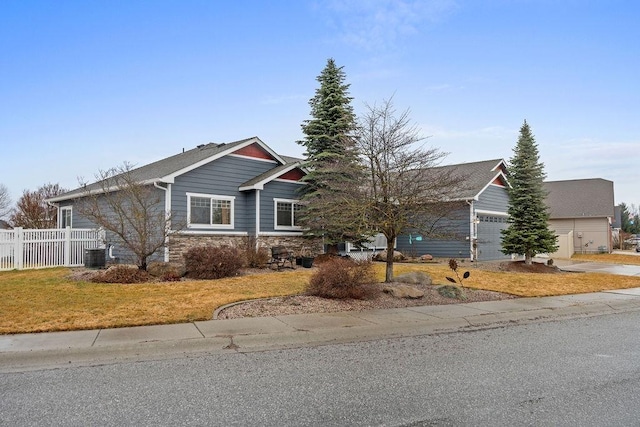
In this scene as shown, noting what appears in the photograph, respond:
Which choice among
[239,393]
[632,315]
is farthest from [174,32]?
[632,315]

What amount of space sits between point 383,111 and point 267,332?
7.15 m

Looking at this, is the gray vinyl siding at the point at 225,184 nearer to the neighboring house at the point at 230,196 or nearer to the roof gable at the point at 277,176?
the neighboring house at the point at 230,196

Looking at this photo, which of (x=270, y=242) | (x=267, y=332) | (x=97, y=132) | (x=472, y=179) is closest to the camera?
(x=267, y=332)

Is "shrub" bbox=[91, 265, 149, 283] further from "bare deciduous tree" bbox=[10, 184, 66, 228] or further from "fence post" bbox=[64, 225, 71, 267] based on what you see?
"bare deciduous tree" bbox=[10, 184, 66, 228]

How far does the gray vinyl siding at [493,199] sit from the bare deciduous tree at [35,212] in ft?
91.7

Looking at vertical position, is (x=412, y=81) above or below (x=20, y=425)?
above

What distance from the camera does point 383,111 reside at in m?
12.0

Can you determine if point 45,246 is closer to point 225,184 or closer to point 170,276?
point 170,276

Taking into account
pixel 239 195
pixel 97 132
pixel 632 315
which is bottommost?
pixel 632 315

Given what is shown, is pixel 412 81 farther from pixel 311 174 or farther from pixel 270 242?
pixel 270 242

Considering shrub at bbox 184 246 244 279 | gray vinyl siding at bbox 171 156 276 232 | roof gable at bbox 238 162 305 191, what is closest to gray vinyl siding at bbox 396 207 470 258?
roof gable at bbox 238 162 305 191

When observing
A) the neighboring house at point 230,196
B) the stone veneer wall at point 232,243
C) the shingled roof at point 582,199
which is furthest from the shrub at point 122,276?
the shingled roof at point 582,199

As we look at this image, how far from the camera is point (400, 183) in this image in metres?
11.4

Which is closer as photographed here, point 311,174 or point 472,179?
point 311,174
